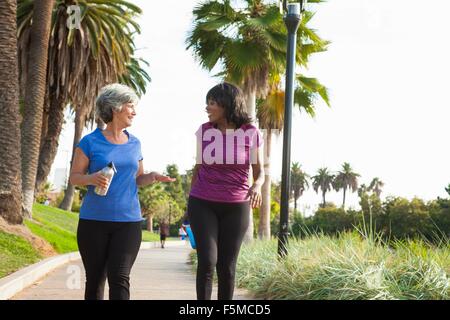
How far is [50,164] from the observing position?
2541cm

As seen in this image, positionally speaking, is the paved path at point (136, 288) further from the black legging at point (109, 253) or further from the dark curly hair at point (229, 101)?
the dark curly hair at point (229, 101)

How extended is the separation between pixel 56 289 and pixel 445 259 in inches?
199

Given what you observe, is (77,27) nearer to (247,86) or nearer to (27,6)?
(27,6)

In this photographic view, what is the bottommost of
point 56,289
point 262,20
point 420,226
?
point 420,226

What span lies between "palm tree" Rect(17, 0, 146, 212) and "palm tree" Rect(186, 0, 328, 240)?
5.41 m

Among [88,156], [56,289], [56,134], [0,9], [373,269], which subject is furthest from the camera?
[56,134]

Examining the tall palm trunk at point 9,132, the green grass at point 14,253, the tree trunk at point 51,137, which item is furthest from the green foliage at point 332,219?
the green grass at point 14,253

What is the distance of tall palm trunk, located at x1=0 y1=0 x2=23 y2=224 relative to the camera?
13297 mm

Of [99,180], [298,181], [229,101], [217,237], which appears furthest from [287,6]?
[298,181]

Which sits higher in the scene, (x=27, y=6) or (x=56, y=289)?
(x=27, y=6)

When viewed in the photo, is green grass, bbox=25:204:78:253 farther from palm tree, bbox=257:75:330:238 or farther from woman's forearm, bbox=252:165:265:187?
woman's forearm, bbox=252:165:265:187

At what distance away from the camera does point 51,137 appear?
24297 mm

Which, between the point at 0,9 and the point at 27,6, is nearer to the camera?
the point at 0,9
